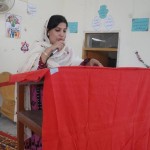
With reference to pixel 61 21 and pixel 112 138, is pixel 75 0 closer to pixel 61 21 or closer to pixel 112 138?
pixel 61 21

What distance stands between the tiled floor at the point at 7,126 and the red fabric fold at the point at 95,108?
1.57m

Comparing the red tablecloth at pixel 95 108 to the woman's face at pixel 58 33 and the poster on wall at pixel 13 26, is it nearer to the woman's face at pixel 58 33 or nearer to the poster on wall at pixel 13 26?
the woman's face at pixel 58 33

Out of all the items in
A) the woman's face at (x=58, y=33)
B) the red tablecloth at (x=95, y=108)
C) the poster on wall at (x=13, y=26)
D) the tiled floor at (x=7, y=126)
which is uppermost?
the poster on wall at (x=13, y=26)

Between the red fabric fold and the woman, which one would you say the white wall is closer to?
the woman

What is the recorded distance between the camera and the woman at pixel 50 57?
4.12 feet

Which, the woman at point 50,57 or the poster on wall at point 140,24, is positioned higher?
the poster on wall at point 140,24

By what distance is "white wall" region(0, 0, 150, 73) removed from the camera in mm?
2850

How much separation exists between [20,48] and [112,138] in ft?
7.50

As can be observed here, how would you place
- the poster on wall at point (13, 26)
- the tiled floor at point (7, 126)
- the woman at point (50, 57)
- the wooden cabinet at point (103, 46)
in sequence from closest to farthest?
1. the woman at point (50, 57)
2. the tiled floor at point (7, 126)
3. the poster on wall at point (13, 26)
4. the wooden cabinet at point (103, 46)

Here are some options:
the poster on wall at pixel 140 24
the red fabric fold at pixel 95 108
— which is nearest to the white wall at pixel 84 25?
the poster on wall at pixel 140 24

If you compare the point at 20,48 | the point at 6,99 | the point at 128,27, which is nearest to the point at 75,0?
the point at 128,27

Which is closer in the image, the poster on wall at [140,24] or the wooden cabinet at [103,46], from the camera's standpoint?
the poster on wall at [140,24]

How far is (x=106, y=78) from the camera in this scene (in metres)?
0.93

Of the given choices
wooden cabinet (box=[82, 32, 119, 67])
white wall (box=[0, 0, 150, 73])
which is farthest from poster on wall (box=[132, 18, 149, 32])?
wooden cabinet (box=[82, 32, 119, 67])
